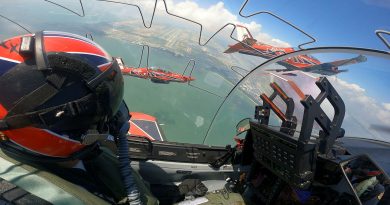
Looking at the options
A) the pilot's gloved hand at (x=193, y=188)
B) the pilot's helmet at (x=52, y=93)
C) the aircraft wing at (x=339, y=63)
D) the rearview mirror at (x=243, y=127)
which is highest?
the aircraft wing at (x=339, y=63)

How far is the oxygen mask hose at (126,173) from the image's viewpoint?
1.41 m

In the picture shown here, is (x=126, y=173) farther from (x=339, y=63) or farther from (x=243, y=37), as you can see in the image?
(x=243, y=37)

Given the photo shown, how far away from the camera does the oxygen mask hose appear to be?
1411 mm

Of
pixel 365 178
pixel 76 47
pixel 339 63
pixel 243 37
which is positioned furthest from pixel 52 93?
pixel 243 37

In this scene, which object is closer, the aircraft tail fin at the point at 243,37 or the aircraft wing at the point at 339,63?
the aircraft wing at the point at 339,63

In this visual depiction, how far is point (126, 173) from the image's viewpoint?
1498 millimetres

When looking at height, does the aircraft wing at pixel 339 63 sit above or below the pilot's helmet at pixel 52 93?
above

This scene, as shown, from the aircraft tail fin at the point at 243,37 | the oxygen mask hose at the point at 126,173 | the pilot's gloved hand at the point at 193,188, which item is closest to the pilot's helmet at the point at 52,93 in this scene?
the oxygen mask hose at the point at 126,173

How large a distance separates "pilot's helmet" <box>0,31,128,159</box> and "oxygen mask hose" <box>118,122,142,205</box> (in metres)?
0.25

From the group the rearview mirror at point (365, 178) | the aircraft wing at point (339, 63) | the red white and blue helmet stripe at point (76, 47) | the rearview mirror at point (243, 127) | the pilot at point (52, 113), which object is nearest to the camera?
the pilot at point (52, 113)

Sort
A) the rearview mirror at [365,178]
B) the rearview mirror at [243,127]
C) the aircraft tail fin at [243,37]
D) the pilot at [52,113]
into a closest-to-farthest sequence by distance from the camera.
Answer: the pilot at [52,113] < the rearview mirror at [365,178] < the rearview mirror at [243,127] < the aircraft tail fin at [243,37]

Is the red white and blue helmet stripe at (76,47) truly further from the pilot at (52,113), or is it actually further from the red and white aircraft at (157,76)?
the red and white aircraft at (157,76)

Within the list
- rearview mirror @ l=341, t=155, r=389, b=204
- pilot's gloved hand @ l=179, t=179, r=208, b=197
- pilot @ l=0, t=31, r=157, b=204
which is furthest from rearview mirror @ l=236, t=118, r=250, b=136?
pilot @ l=0, t=31, r=157, b=204

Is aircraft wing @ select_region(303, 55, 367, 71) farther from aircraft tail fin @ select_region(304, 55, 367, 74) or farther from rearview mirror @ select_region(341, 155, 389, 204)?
rearview mirror @ select_region(341, 155, 389, 204)
